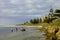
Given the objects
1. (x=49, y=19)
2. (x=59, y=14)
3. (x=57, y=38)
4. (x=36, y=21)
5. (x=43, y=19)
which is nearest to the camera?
(x=57, y=38)

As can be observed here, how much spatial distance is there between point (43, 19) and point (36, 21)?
26168 mm

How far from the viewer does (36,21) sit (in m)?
194

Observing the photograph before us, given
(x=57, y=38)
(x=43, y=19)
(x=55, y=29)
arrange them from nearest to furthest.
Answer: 1. (x=57, y=38)
2. (x=55, y=29)
3. (x=43, y=19)

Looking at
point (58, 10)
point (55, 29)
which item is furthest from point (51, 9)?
point (55, 29)

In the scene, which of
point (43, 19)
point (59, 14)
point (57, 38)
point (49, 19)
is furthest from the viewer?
point (43, 19)

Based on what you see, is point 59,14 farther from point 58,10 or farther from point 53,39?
point 53,39

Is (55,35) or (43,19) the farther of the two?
(43,19)

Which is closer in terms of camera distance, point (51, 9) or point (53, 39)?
point (53, 39)

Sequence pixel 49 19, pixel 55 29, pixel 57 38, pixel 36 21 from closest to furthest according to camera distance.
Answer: pixel 57 38, pixel 55 29, pixel 49 19, pixel 36 21

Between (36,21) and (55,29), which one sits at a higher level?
(55,29)

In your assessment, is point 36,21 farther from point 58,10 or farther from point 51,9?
point 58,10

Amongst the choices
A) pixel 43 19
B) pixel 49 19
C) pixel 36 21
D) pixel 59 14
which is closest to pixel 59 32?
pixel 59 14

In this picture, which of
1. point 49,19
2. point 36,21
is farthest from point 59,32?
point 36,21

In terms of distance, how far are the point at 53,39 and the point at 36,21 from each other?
491ft
